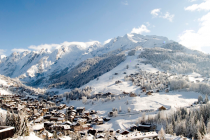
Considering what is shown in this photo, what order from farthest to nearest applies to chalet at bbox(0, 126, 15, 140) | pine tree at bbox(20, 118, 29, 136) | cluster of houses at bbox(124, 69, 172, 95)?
cluster of houses at bbox(124, 69, 172, 95), pine tree at bbox(20, 118, 29, 136), chalet at bbox(0, 126, 15, 140)

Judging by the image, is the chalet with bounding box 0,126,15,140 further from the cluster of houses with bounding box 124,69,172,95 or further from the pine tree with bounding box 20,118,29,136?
the cluster of houses with bounding box 124,69,172,95

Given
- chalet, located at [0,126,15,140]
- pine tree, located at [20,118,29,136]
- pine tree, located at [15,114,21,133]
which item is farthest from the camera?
pine tree, located at [15,114,21,133]

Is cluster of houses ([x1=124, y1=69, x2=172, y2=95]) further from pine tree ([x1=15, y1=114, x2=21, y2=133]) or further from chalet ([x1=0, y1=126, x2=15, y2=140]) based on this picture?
chalet ([x1=0, y1=126, x2=15, y2=140])

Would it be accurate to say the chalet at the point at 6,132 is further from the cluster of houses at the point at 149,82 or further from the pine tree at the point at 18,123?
the cluster of houses at the point at 149,82

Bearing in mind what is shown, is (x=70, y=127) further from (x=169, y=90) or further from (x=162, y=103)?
(x=169, y=90)

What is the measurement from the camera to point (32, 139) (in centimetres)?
1702

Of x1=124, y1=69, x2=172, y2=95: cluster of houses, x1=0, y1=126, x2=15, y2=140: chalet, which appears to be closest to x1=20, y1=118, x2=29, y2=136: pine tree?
x1=0, y1=126, x2=15, y2=140: chalet

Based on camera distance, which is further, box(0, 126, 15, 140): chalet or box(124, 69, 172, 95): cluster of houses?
box(124, 69, 172, 95): cluster of houses

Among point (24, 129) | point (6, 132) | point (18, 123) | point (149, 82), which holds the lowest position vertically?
point (149, 82)

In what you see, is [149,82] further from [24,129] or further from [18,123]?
[18,123]

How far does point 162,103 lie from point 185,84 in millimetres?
42880

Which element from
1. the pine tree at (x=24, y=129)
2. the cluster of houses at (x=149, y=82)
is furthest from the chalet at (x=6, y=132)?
the cluster of houses at (x=149, y=82)

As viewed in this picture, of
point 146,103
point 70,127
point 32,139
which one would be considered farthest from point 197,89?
point 32,139

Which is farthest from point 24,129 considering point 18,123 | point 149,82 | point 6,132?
point 149,82
